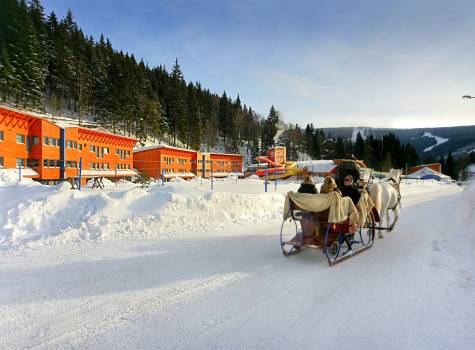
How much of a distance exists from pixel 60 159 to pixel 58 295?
33.8 meters

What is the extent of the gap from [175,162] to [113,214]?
40754 mm

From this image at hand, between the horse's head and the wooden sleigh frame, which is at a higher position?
the horse's head

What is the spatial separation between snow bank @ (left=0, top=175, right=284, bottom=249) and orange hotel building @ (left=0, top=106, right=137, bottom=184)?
16.1 m

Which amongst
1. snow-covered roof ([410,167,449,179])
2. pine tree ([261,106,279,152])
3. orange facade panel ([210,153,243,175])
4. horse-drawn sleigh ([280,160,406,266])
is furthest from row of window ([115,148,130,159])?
snow-covered roof ([410,167,449,179])

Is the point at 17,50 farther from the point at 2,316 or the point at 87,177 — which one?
the point at 2,316

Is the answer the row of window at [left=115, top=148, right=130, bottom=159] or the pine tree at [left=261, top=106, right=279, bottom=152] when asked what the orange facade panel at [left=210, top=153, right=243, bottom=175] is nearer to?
the row of window at [left=115, top=148, right=130, bottom=159]

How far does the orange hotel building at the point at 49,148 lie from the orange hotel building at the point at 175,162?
6199mm

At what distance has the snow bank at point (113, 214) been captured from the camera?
8383 millimetres

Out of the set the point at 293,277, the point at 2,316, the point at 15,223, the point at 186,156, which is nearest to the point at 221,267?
the point at 293,277

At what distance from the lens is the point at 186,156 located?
5269cm

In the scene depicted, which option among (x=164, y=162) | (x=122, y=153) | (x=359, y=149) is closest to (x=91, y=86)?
(x=122, y=153)

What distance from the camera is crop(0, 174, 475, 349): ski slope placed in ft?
11.5

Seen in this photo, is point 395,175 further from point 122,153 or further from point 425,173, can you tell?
point 425,173

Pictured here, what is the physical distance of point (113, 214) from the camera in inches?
374
